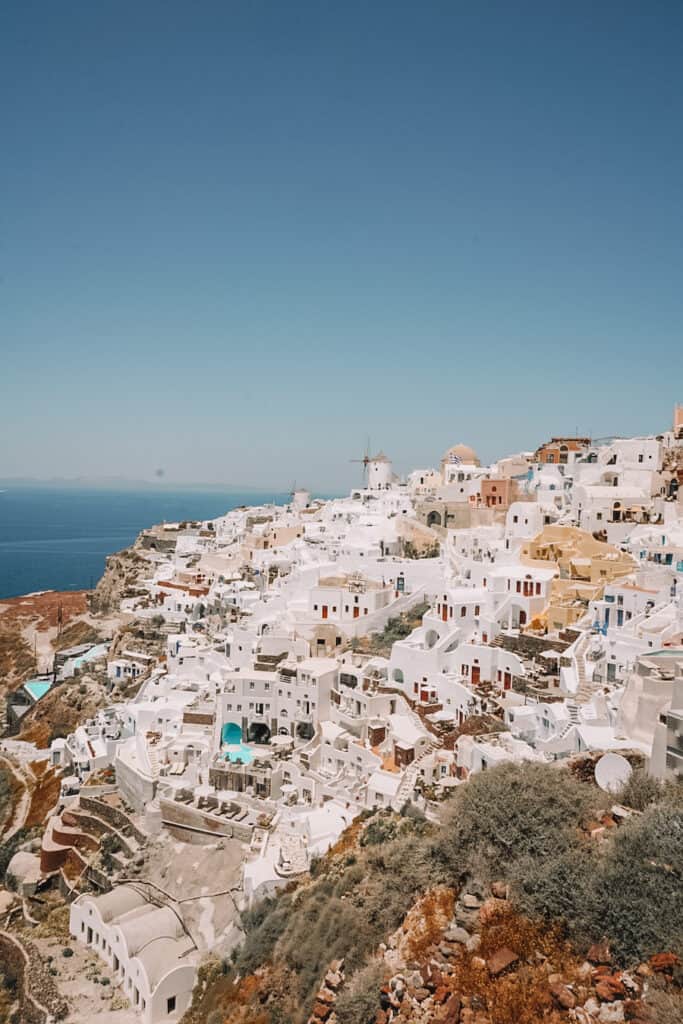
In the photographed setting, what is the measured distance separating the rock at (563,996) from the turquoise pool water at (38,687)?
3224 cm

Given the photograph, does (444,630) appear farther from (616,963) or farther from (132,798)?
(616,963)

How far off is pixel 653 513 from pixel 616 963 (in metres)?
23.3

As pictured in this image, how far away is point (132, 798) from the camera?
69.6 feet

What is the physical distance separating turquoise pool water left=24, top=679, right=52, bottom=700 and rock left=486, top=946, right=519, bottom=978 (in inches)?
1237

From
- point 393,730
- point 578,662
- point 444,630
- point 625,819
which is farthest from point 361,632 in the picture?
point 625,819

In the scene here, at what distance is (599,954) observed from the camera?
7531 mm

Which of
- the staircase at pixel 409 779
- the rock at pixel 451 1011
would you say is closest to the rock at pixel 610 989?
the rock at pixel 451 1011

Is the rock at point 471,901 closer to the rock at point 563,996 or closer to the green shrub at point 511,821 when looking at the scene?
the green shrub at point 511,821

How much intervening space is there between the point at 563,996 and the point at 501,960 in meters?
0.87

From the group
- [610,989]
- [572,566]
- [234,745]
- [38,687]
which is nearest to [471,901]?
[610,989]

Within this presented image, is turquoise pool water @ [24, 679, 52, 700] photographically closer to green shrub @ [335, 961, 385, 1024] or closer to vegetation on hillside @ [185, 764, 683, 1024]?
vegetation on hillside @ [185, 764, 683, 1024]

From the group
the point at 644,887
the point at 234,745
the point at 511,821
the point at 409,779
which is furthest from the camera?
the point at 234,745

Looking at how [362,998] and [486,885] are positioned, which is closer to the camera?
[362,998]

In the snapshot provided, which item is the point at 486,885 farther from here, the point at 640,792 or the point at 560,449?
the point at 560,449
